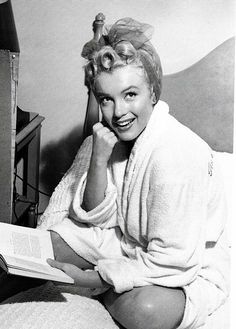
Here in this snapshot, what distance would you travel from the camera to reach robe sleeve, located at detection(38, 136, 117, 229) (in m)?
1.25

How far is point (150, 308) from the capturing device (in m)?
0.98

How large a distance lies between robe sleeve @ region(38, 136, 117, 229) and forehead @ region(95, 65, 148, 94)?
11.3 inches

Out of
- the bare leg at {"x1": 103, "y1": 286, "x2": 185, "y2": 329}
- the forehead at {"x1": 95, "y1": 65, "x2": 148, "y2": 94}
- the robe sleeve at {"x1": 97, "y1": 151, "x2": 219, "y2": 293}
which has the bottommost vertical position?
the bare leg at {"x1": 103, "y1": 286, "x2": 185, "y2": 329}

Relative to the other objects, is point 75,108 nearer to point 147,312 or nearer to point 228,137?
point 228,137

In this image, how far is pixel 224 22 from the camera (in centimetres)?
183

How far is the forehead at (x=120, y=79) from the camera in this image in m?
1.08

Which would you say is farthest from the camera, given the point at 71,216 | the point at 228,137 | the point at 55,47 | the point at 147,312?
the point at 55,47

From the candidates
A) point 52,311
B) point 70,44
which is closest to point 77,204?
point 52,311

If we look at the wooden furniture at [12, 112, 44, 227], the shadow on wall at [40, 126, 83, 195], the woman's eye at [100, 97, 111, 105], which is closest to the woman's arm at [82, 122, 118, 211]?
the woman's eye at [100, 97, 111, 105]

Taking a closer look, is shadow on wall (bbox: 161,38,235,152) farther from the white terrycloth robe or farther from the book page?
the book page

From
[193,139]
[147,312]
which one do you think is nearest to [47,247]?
[147,312]

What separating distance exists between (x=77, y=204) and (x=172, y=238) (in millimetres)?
348

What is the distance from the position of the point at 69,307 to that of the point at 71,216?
0.35 m

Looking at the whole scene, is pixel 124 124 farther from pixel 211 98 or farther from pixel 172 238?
pixel 211 98
